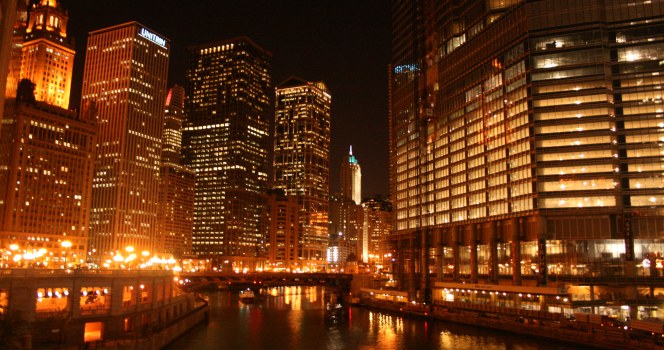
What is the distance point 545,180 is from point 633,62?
98.1 ft

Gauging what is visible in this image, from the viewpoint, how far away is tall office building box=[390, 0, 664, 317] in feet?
365

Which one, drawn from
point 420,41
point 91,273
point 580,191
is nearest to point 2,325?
point 91,273

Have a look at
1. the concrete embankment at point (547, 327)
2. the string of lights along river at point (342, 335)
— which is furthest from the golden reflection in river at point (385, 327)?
the concrete embankment at point (547, 327)

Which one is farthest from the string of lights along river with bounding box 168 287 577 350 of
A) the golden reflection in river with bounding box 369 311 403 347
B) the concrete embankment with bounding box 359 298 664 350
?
the concrete embankment with bounding box 359 298 664 350

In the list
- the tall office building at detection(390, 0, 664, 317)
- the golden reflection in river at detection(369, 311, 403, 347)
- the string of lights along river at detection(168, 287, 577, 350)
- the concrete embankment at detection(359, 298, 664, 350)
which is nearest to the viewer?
the concrete embankment at detection(359, 298, 664, 350)

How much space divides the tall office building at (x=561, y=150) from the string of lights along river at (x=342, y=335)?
68.3ft

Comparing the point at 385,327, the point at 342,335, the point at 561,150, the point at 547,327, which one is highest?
the point at 561,150

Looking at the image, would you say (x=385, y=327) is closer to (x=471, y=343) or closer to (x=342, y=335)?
(x=342, y=335)

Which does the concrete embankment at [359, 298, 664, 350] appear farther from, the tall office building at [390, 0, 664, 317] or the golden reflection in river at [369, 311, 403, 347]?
the tall office building at [390, 0, 664, 317]

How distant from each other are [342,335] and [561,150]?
2307 inches

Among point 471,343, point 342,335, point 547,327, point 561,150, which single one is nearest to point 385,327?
point 342,335

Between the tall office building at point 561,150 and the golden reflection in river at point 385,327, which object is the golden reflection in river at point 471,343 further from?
the tall office building at point 561,150

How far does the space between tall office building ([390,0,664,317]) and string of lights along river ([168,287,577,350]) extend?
20810 mm

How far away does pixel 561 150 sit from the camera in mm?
116250
